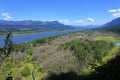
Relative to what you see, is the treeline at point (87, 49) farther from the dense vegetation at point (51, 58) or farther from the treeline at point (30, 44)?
the treeline at point (30, 44)

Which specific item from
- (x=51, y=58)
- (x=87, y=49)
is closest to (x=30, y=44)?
(x=51, y=58)

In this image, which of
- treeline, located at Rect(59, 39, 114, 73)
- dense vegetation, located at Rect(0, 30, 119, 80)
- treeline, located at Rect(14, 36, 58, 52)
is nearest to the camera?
dense vegetation, located at Rect(0, 30, 119, 80)

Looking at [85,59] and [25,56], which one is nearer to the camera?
[85,59]

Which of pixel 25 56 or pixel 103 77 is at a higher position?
pixel 103 77

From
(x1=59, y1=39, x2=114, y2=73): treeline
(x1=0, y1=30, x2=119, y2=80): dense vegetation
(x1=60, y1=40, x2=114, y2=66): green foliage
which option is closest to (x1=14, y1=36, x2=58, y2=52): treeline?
(x1=0, y1=30, x2=119, y2=80): dense vegetation

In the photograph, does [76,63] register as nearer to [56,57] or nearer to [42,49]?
[56,57]

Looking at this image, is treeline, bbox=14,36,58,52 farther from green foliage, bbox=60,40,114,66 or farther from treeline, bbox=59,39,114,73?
green foliage, bbox=60,40,114,66

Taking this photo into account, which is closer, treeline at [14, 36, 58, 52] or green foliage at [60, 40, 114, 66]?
green foliage at [60, 40, 114, 66]

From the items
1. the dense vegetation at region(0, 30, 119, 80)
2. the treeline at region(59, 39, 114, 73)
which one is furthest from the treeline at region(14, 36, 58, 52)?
the treeline at region(59, 39, 114, 73)

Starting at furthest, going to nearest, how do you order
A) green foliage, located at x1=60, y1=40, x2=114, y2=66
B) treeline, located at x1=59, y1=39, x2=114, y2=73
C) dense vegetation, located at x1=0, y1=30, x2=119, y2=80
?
green foliage, located at x1=60, y1=40, x2=114, y2=66 → treeline, located at x1=59, y1=39, x2=114, y2=73 → dense vegetation, located at x1=0, y1=30, x2=119, y2=80

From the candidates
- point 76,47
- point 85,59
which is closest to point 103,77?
point 85,59

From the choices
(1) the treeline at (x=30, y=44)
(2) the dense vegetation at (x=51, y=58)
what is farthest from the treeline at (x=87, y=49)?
(1) the treeline at (x=30, y=44)
